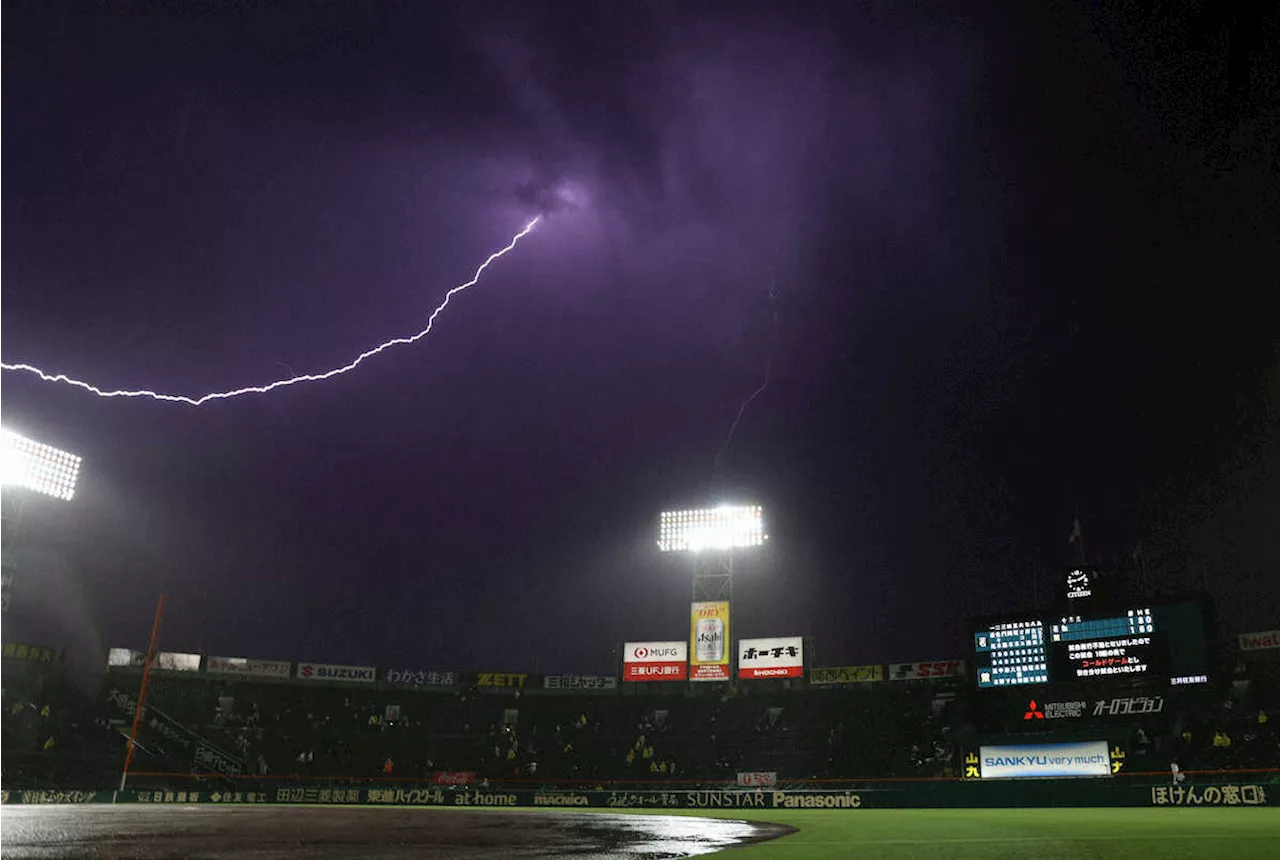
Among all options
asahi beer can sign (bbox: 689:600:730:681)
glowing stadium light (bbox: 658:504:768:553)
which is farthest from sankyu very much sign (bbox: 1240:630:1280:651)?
asahi beer can sign (bbox: 689:600:730:681)

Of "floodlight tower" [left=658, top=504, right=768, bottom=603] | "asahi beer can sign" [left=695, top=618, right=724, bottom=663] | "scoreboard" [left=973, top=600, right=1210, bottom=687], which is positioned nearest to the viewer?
"scoreboard" [left=973, top=600, right=1210, bottom=687]

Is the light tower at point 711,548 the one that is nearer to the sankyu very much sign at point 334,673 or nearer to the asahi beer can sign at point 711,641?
the asahi beer can sign at point 711,641

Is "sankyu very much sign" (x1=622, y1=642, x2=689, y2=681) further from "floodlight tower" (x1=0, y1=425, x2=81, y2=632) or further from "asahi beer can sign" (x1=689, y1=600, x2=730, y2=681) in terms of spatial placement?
"floodlight tower" (x1=0, y1=425, x2=81, y2=632)

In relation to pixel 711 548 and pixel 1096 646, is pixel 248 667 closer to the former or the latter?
pixel 711 548

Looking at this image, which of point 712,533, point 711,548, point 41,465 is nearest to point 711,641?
point 711,548

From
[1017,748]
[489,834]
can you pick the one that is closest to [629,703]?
[1017,748]

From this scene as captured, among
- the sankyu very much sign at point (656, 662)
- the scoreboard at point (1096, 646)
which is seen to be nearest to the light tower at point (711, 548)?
the sankyu very much sign at point (656, 662)
